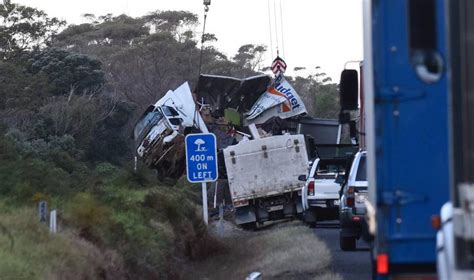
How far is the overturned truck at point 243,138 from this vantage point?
28.8m

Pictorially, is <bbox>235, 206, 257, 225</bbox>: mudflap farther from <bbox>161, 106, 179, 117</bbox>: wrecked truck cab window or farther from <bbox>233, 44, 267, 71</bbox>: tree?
<bbox>233, 44, 267, 71</bbox>: tree

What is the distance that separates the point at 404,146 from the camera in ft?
24.1

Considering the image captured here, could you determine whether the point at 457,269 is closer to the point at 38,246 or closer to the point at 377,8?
the point at 377,8

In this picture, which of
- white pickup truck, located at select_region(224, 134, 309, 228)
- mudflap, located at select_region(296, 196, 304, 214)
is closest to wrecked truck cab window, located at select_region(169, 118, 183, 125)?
white pickup truck, located at select_region(224, 134, 309, 228)

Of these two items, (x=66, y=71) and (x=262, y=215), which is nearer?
(x=262, y=215)

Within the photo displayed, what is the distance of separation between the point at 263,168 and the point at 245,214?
1.53m

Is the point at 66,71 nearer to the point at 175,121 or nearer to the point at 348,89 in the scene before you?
the point at 175,121

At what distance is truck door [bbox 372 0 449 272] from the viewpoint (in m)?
7.29

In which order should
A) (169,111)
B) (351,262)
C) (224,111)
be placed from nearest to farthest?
(351,262)
(169,111)
(224,111)

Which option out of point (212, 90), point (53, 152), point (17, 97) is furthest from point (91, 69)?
point (53, 152)

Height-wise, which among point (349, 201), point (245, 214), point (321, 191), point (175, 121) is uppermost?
point (175, 121)

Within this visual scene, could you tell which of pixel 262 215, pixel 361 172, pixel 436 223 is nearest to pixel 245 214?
pixel 262 215

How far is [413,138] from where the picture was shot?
7363 millimetres

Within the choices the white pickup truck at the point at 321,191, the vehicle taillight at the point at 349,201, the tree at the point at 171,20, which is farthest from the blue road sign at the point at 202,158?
the tree at the point at 171,20
